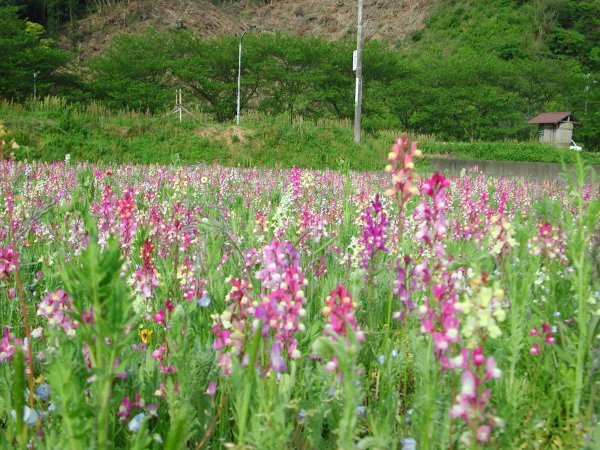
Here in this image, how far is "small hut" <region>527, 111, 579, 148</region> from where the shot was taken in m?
31.4

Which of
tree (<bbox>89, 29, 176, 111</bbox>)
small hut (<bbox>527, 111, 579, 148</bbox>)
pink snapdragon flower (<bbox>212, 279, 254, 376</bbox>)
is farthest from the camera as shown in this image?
small hut (<bbox>527, 111, 579, 148</bbox>)

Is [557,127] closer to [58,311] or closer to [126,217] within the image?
[126,217]

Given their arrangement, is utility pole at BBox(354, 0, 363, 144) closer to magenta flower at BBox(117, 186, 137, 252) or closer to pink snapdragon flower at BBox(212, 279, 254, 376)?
magenta flower at BBox(117, 186, 137, 252)

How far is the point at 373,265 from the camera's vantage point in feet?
6.75

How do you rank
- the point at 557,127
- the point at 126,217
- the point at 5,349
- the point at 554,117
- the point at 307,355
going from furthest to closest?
1. the point at 557,127
2. the point at 554,117
3. the point at 126,217
4. the point at 307,355
5. the point at 5,349

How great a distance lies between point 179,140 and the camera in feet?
63.5

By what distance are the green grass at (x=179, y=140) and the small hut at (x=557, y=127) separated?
1291cm

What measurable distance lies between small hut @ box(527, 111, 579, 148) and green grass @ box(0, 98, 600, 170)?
12908mm

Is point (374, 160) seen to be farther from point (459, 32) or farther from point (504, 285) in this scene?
point (459, 32)

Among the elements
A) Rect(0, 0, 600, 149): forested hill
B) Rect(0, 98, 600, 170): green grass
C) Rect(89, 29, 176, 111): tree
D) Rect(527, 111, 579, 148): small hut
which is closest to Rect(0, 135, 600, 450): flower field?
Rect(0, 98, 600, 170): green grass

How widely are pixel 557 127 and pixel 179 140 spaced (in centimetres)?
2465

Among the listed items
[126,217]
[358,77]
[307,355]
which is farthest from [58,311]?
[358,77]

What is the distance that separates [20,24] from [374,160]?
2309 centimetres

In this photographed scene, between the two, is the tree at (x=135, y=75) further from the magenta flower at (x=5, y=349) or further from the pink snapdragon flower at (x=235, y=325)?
the pink snapdragon flower at (x=235, y=325)
